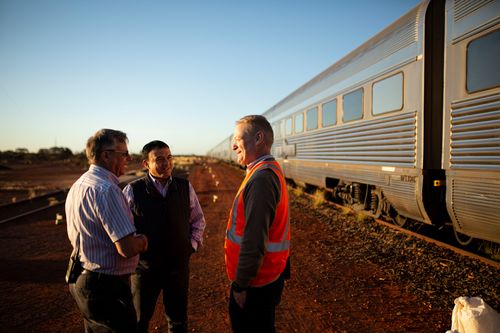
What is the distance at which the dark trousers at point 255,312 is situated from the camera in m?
2.00

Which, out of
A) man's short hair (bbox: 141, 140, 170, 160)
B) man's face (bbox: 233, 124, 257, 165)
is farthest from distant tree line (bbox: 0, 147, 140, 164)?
man's face (bbox: 233, 124, 257, 165)

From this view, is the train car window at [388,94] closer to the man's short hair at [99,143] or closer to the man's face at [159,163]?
the man's face at [159,163]

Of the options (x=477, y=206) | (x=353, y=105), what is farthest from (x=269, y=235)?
(x=353, y=105)

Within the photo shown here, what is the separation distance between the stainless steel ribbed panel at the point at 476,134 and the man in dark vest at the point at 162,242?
12.3 ft

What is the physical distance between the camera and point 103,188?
2.00m

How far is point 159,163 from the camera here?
284cm

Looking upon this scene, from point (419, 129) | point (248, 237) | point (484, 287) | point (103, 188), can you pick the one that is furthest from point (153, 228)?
point (419, 129)

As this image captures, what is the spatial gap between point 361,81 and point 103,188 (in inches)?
255

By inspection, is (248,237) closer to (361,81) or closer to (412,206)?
(412,206)

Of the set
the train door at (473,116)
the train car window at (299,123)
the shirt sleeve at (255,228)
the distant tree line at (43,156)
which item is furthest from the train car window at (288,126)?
the distant tree line at (43,156)

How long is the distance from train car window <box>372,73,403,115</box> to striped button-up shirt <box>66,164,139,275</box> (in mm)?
5217

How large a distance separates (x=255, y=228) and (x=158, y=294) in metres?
1.39

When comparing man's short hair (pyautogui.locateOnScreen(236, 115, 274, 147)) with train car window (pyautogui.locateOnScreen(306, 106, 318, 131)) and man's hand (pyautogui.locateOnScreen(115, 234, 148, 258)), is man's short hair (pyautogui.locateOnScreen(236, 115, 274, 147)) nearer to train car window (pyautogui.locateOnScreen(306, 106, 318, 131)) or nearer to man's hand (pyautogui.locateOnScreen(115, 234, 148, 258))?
man's hand (pyautogui.locateOnScreen(115, 234, 148, 258))

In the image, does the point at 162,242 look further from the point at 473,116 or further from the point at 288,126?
the point at 288,126
